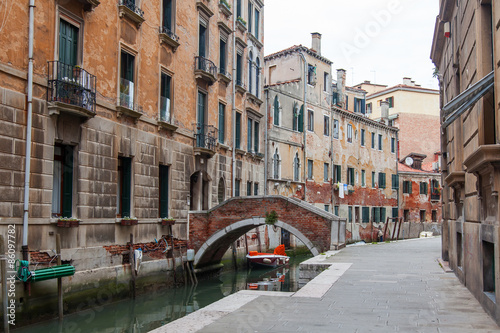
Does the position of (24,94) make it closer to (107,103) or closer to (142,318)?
(107,103)

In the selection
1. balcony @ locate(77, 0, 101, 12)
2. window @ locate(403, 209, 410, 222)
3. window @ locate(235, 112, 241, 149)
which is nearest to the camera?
balcony @ locate(77, 0, 101, 12)

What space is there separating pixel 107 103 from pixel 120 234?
11.9ft

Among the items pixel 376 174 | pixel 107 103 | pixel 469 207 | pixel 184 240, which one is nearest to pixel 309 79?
pixel 376 174

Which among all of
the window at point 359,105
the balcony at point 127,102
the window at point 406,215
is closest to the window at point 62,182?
the balcony at point 127,102

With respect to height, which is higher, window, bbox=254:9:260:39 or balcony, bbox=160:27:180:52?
window, bbox=254:9:260:39

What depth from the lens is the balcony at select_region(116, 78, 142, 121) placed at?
579 inches

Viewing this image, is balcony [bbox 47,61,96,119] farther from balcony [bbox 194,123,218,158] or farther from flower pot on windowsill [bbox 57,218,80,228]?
balcony [bbox 194,123,218,158]

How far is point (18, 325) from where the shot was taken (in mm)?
10609

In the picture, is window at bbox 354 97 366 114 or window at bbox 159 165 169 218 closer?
window at bbox 159 165 169 218

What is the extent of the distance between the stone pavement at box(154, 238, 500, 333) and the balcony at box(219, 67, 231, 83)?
12.5 meters

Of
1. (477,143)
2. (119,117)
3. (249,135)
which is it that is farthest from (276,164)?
(477,143)

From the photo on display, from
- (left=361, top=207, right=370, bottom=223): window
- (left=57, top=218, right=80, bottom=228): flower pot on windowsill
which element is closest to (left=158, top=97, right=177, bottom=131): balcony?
(left=57, top=218, right=80, bottom=228): flower pot on windowsill

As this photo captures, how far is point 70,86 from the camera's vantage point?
12.3m

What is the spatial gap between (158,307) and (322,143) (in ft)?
66.3
